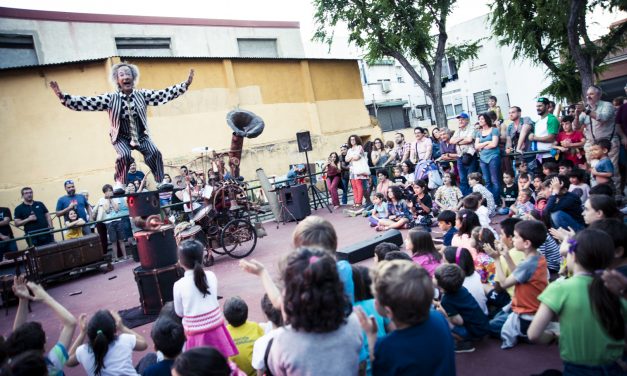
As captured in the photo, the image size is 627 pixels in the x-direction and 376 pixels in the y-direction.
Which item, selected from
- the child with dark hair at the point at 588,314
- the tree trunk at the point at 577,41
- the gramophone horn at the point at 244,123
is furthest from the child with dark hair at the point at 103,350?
the tree trunk at the point at 577,41

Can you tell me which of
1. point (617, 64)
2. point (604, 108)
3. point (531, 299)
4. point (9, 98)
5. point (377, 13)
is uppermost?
point (377, 13)

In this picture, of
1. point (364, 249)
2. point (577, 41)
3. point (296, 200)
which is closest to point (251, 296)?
point (364, 249)

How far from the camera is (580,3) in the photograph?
32.5ft

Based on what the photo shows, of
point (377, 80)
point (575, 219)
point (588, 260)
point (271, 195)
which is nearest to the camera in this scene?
point (588, 260)

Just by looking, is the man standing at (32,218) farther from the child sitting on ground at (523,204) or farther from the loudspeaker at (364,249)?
the child sitting on ground at (523,204)

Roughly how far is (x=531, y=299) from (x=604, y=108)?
5.08 metres

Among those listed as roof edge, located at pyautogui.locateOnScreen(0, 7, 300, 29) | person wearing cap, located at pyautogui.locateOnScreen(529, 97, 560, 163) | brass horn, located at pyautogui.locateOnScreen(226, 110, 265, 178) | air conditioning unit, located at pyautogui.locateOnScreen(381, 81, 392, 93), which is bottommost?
person wearing cap, located at pyautogui.locateOnScreen(529, 97, 560, 163)

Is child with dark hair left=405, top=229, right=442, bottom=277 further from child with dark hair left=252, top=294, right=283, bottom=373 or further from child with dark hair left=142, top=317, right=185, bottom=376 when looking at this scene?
child with dark hair left=142, top=317, right=185, bottom=376

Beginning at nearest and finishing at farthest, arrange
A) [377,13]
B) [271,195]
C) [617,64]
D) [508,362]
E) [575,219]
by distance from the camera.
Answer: [508,362] → [575,219] → [271,195] → [377,13] → [617,64]

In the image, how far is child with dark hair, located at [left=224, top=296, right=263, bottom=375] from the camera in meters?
3.47

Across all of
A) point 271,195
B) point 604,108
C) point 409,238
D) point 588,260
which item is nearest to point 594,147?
point 604,108

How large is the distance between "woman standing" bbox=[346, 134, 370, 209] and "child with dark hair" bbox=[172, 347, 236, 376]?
9.18 metres

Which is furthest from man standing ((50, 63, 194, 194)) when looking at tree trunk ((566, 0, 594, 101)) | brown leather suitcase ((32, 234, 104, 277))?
tree trunk ((566, 0, 594, 101))

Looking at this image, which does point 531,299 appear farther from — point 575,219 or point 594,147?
point 594,147
